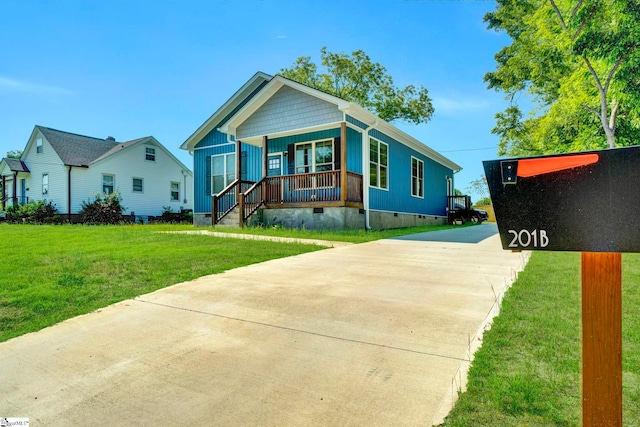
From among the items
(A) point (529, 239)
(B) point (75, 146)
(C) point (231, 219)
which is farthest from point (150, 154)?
(A) point (529, 239)

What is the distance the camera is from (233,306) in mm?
4023

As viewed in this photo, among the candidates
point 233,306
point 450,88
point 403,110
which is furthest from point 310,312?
point 403,110

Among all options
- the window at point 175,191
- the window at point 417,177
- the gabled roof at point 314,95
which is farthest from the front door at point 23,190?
the window at point 417,177

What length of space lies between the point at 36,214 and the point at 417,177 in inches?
822

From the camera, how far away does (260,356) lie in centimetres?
280

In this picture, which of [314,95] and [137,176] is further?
[137,176]

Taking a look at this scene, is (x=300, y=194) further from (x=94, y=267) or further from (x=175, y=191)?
(x=175, y=191)

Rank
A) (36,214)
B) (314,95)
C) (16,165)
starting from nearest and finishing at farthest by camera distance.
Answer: (314,95)
(36,214)
(16,165)

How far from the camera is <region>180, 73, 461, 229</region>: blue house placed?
12.2 m

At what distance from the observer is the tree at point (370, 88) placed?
2700 cm

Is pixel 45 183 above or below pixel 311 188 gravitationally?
above

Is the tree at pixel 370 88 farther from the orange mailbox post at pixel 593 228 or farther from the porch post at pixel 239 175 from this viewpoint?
the orange mailbox post at pixel 593 228

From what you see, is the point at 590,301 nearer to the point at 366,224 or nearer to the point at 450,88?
the point at 366,224

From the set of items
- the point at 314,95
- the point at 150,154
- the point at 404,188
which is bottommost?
the point at 404,188
